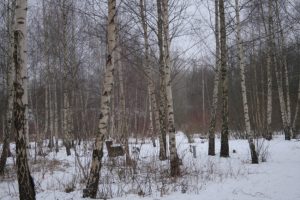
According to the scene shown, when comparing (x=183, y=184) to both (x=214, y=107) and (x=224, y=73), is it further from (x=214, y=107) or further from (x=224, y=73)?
(x=214, y=107)

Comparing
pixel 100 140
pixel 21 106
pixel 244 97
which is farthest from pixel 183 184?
pixel 244 97

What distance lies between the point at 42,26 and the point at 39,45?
6.40 ft

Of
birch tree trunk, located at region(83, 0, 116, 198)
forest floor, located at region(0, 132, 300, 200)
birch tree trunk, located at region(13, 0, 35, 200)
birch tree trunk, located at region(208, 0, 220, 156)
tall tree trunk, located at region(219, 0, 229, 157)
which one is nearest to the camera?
birch tree trunk, located at region(13, 0, 35, 200)

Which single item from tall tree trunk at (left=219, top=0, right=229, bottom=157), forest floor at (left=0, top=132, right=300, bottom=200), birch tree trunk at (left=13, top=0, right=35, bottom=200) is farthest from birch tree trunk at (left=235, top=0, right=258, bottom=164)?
birch tree trunk at (left=13, top=0, right=35, bottom=200)

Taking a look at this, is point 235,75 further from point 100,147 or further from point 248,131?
point 100,147

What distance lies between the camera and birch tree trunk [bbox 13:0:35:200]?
5.77m

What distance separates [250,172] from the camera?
9.88m

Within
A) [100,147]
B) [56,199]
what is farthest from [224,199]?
[56,199]

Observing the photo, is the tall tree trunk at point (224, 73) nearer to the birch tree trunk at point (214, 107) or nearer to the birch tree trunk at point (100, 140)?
the birch tree trunk at point (214, 107)

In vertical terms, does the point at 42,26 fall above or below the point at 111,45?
above

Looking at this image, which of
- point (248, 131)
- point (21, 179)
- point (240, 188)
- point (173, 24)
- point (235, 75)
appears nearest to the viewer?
point (21, 179)

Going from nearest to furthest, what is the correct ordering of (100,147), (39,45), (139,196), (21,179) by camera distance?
(21,179), (100,147), (139,196), (39,45)

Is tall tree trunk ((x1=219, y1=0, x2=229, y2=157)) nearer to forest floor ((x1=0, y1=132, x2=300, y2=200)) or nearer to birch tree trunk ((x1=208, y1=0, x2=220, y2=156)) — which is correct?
birch tree trunk ((x1=208, y1=0, x2=220, y2=156))

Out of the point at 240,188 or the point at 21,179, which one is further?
the point at 240,188
